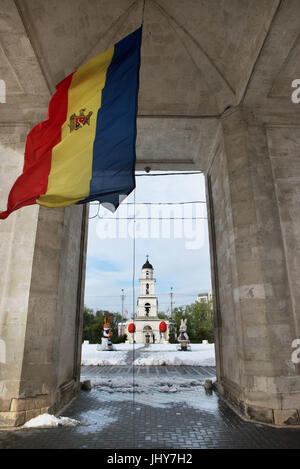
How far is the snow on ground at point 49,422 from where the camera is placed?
5.36 metres

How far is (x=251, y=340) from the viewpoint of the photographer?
5980 millimetres

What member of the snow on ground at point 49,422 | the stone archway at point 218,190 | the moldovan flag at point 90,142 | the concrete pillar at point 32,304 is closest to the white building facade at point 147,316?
the concrete pillar at point 32,304

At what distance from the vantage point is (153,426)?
529cm

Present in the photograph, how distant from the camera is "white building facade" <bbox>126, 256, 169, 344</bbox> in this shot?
4978 cm

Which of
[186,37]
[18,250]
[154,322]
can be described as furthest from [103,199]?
[154,322]

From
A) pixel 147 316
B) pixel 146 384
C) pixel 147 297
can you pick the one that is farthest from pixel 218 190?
pixel 147 297

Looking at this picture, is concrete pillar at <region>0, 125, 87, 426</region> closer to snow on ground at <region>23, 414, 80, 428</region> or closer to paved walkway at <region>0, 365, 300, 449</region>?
snow on ground at <region>23, 414, 80, 428</region>

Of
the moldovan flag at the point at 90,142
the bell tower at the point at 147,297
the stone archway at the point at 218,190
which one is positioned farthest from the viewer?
the bell tower at the point at 147,297

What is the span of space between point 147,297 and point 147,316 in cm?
371

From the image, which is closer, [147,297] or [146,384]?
[146,384]

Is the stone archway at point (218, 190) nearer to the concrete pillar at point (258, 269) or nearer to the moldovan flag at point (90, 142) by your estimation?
the concrete pillar at point (258, 269)

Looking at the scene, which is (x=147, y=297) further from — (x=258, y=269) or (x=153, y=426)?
(x=153, y=426)

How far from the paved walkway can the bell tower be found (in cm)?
4528

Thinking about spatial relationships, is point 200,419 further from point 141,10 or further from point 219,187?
point 141,10
